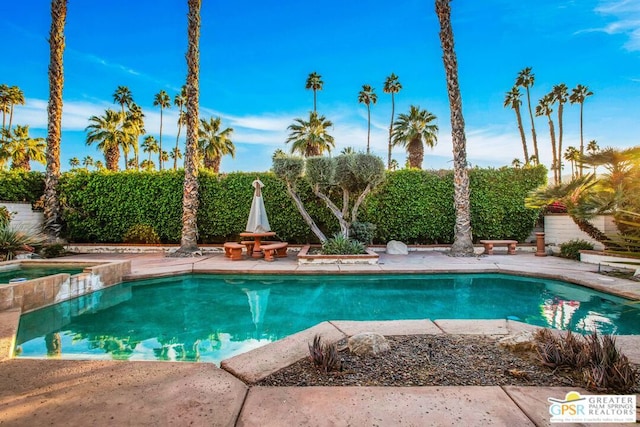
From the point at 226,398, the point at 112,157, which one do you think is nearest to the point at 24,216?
the point at 112,157

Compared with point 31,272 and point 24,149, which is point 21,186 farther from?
point 24,149

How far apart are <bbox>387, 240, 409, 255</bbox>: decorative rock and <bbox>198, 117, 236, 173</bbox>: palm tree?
1866 cm

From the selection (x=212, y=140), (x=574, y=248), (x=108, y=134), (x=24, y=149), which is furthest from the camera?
(x=212, y=140)

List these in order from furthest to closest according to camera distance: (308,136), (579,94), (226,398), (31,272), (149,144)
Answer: (149,144)
(579,94)
(308,136)
(31,272)
(226,398)

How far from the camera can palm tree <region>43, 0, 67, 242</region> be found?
Answer: 11.7 meters

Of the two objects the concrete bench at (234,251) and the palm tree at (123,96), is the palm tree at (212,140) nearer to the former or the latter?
the palm tree at (123,96)

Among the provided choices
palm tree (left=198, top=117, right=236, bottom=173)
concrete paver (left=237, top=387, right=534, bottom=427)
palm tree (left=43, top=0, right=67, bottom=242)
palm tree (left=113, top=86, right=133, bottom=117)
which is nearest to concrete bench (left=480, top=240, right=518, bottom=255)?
concrete paver (left=237, top=387, right=534, bottom=427)

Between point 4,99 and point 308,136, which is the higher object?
point 4,99

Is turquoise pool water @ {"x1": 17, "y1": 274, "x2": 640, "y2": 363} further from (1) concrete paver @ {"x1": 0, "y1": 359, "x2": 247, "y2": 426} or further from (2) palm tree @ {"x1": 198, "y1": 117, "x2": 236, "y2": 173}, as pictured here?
(2) palm tree @ {"x1": 198, "y1": 117, "x2": 236, "y2": 173}

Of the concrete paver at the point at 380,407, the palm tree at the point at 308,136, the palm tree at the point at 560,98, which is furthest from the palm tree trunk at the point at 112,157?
the palm tree at the point at 560,98

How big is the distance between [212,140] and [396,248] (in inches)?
766

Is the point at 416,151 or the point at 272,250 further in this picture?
the point at 416,151

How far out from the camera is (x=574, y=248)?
9742mm

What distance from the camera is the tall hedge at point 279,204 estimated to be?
12078 millimetres
